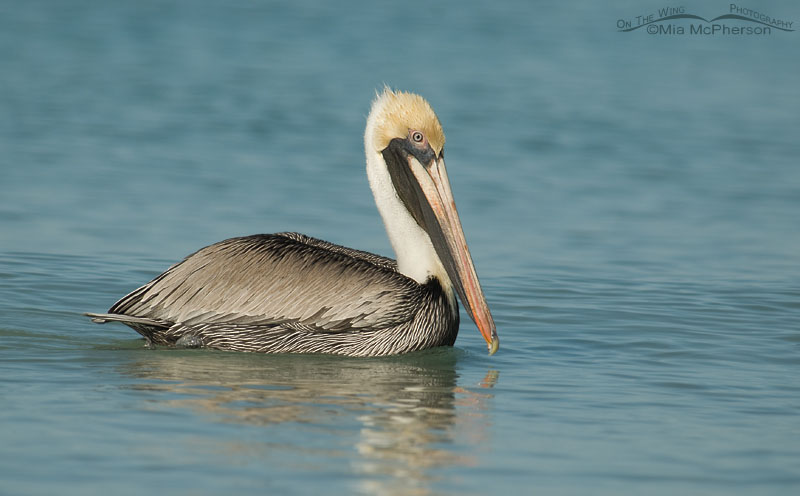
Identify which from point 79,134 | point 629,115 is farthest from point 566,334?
point 629,115

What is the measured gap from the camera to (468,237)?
31.0 ft

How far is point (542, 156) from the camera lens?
506 inches

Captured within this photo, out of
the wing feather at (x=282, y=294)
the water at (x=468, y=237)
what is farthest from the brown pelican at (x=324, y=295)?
the water at (x=468, y=237)

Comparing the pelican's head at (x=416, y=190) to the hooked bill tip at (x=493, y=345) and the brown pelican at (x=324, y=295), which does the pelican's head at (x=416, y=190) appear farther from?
the hooked bill tip at (x=493, y=345)

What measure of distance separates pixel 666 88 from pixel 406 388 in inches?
491

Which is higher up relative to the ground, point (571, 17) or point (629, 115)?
point (571, 17)

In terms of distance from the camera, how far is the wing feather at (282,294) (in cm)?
632

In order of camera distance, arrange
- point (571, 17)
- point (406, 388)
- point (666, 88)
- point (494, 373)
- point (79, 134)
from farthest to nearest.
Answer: point (571, 17) → point (666, 88) → point (79, 134) → point (494, 373) → point (406, 388)

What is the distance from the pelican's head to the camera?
21.0 ft

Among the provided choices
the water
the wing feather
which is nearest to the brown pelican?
the wing feather

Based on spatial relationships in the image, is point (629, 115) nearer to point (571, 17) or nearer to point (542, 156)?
point (542, 156)

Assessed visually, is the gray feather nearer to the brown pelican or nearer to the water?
the brown pelican

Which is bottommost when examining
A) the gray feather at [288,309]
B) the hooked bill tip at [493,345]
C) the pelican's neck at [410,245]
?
the hooked bill tip at [493,345]

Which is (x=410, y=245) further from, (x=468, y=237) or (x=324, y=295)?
(x=468, y=237)
